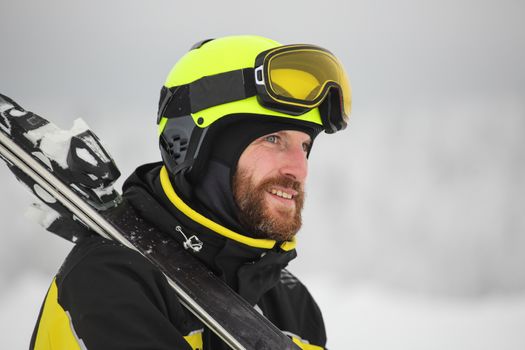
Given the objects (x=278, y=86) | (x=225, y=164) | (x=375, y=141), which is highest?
(x=278, y=86)

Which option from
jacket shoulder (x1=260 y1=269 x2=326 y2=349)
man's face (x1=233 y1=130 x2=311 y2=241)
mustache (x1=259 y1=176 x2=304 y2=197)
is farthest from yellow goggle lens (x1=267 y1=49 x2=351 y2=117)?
jacket shoulder (x1=260 y1=269 x2=326 y2=349)

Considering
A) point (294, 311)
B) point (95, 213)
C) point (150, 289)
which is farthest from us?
point (294, 311)

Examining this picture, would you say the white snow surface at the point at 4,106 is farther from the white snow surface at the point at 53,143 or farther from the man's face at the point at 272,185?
the man's face at the point at 272,185

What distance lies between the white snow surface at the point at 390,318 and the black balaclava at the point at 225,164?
2626mm

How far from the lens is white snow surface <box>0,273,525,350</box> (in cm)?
449

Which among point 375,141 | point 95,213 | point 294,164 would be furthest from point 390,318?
point 95,213

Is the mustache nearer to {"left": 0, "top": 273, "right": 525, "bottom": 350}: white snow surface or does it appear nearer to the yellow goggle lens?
the yellow goggle lens

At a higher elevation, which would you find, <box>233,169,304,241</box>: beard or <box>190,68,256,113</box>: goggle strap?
<box>190,68,256,113</box>: goggle strap

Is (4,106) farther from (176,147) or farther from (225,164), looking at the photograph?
→ (225,164)

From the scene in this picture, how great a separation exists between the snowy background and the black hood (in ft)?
9.37

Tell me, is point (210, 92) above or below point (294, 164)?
above

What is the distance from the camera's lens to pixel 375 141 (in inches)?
292

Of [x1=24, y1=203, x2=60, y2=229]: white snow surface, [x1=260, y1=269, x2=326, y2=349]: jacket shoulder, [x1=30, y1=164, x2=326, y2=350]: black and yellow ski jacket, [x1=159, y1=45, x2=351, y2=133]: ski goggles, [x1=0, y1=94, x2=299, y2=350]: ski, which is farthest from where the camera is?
[x1=260, y1=269, x2=326, y2=349]: jacket shoulder

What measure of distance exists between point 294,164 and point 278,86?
29 centimetres
